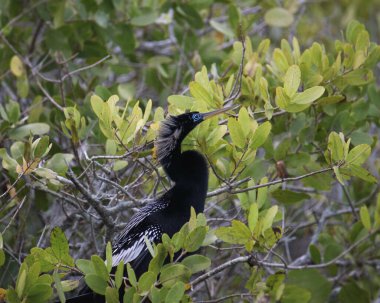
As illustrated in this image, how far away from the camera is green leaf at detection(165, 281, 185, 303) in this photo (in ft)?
9.49

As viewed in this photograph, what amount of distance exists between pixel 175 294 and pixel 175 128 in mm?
1073

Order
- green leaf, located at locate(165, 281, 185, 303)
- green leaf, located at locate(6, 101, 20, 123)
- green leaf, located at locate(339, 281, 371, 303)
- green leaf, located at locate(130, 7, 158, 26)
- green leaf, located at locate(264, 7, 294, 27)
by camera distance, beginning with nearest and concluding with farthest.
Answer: green leaf, located at locate(165, 281, 185, 303), green leaf, located at locate(6, 101, 20, 123), green leaf, located at locate(339, 281, 371, 303), green leaf, located at locate(130, 7, 158, 26), green leaf, located at locate(264, 7, 294, 27)

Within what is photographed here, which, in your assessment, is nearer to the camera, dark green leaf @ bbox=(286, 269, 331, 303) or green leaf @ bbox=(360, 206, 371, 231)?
green leaf @ bbox=(360, 206, 371, 231)

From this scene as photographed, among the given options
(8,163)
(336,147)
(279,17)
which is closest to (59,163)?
(8,163)

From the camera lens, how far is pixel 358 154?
3371mm

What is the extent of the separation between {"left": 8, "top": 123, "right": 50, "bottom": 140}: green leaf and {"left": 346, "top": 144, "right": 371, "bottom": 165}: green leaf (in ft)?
5.22

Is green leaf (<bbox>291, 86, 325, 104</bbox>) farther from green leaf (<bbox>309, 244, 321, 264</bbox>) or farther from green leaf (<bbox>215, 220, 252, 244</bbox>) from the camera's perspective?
green leaf (<bbox>309, 244, 321, 264</bbox>)

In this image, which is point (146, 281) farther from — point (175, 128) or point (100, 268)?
point (175, 128)

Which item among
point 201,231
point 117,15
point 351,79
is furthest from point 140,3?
point 201,231

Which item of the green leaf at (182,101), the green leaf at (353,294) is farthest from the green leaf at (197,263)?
the green leaf at (353,294)

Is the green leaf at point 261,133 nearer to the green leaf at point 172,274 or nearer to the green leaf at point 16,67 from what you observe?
the green leaf at point 172,274

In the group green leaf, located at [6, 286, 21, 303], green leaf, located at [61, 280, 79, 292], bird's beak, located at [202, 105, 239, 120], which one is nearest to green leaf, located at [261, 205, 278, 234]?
bird's beak, located at [202, 105, 239, 120]

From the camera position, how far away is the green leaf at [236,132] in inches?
131

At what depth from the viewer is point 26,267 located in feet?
9.84
